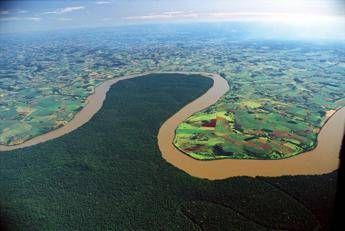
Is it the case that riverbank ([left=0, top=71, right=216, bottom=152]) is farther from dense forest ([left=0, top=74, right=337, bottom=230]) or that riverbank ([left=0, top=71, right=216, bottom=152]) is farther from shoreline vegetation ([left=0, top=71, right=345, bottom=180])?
dense forest ([left=0, top=74, right=337, bottom=230])

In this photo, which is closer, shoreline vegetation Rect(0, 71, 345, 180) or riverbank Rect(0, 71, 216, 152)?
shoreline vegetation Rect(0, 71, 345, 180)

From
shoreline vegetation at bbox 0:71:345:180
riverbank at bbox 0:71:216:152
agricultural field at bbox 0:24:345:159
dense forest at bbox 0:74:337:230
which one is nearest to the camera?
dense forest at bbox 0:74:337:230

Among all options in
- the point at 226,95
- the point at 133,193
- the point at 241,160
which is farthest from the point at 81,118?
the point at 241,160

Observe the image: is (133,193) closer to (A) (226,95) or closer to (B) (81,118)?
(B) (81,118)

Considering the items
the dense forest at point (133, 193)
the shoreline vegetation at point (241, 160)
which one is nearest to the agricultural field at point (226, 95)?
the shoreline vegetation at point (241, 160)

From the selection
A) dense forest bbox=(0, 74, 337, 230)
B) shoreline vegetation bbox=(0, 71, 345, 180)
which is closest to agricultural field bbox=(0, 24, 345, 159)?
shoreline vegetation bbox=(0, 71, 345, 180)

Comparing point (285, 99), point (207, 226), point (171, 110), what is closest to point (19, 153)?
point (171, 110)

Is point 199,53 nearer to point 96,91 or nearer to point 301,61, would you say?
point 301,61
